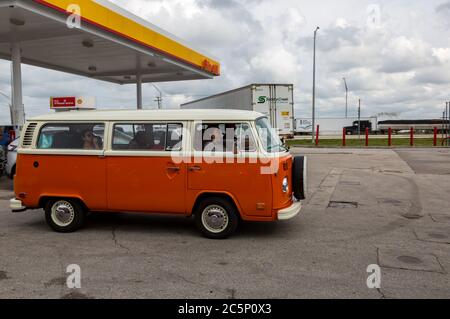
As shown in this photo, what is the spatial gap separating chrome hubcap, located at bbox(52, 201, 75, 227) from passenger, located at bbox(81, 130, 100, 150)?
998 millimetres

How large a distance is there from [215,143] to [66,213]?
274 cm

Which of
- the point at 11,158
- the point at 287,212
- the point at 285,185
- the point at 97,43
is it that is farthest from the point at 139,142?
the point at 97,43

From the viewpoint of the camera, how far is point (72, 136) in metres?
7.04

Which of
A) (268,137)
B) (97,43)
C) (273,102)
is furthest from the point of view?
(273,102)

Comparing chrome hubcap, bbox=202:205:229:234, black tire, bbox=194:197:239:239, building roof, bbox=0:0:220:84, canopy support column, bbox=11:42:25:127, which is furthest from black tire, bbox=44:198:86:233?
canopy support column, bbox=11:42:25:127

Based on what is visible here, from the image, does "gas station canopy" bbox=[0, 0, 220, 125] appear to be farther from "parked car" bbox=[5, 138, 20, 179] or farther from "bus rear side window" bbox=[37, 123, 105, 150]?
"bus rear side window" bbox=[37, 123, 105, 150]

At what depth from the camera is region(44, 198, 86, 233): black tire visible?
7023 mm

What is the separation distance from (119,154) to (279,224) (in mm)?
2967

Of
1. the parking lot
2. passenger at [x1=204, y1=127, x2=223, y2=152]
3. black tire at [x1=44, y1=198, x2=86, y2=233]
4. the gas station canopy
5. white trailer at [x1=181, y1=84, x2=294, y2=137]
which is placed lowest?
the parking lot

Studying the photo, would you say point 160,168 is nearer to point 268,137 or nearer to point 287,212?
point 268,137

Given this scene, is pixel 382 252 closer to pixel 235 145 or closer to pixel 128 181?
pixel 235 145

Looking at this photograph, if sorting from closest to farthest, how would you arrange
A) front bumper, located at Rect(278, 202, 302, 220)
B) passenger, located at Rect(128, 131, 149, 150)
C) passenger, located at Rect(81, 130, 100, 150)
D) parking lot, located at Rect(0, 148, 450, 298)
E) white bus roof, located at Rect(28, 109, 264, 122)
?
parking lot, located at Rect(0, 148, 450, 298)
front bumper, located at Rect(278, 202, 302, 220)
white bus roof, located at Rect(28, 109, 264, 122)
passenger, located at Rect(128, 131, 149, 150)
passenger, located at Rect(81, 130, 100, 150)

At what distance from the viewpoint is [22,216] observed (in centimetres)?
838
